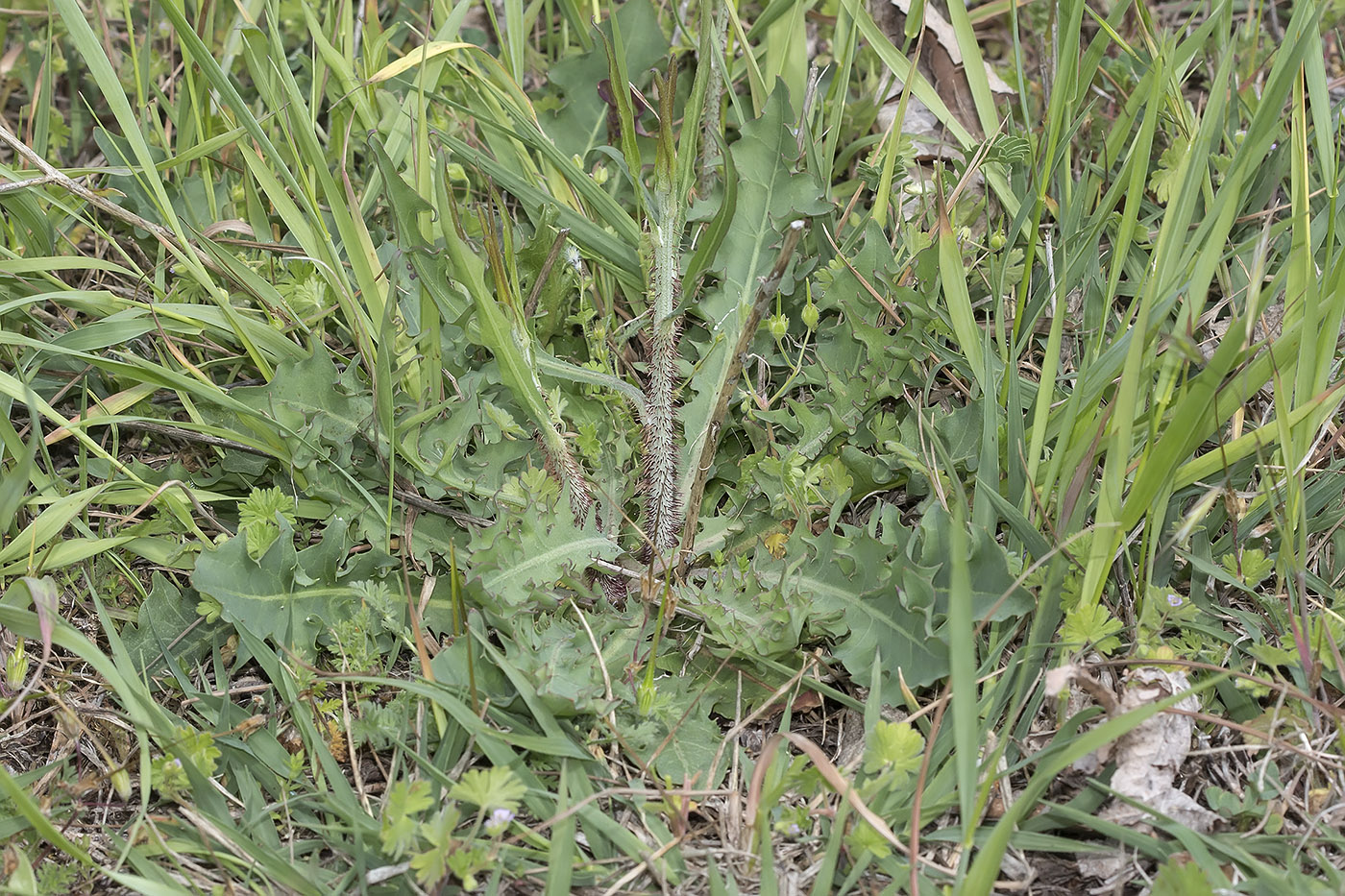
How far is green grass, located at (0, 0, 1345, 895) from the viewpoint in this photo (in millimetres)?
1804

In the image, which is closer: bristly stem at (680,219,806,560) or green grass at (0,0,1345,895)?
green grass at (0,0,1345,895)

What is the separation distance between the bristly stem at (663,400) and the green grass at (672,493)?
1 centimetres

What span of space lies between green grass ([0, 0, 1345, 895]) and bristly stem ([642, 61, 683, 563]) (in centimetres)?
1

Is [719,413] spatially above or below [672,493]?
above

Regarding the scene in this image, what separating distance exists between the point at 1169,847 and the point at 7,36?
382cm

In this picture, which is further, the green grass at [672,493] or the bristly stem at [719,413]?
the bristly stem at [719,413]

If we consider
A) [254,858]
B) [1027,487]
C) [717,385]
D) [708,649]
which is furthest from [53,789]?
[1027,487]

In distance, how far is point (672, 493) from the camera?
2248 millimetres

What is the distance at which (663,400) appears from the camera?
223 centimetres

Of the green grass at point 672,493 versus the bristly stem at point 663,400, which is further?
the bristly stem at point 663,400

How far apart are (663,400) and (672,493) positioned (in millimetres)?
201

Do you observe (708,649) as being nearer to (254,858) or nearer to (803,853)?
(803,853)

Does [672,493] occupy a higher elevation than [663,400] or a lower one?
lower

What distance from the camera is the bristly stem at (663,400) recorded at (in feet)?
7.04
